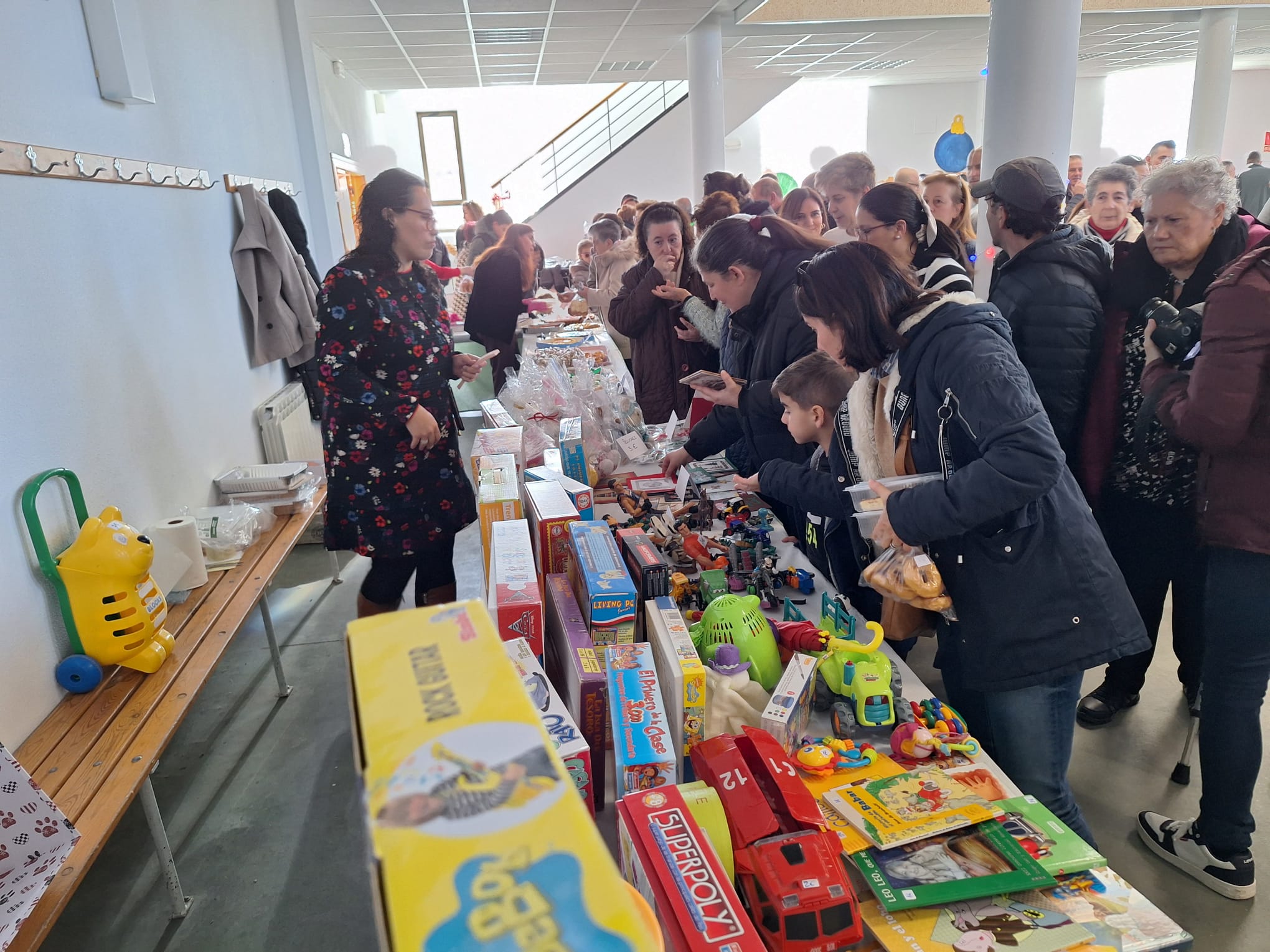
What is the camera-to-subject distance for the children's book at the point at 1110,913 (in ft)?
3.26

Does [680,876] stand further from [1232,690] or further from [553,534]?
[1232,690]

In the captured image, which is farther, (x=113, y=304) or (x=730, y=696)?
(x=113, y=304)

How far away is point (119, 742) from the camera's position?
77.8 inches

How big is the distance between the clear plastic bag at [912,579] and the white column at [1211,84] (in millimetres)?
10349

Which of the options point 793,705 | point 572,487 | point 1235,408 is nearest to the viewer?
point 793,705

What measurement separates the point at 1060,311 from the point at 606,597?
5.19 ft

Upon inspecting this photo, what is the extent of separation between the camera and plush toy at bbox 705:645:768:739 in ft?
4.49

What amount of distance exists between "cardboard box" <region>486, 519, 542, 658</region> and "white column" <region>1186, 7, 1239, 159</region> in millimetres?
10829

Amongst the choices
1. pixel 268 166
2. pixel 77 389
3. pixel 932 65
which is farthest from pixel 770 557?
pixel 932 65

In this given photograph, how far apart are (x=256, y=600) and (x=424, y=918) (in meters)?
2.58

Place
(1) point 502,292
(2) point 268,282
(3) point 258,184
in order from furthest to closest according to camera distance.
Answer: (1) point 502,292, (3) point 258,184, (2) point 268,282

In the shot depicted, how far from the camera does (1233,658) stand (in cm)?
181

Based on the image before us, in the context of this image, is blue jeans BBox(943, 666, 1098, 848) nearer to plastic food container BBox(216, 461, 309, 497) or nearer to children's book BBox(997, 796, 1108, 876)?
children's book BBox(997, 796, 1108, 876)

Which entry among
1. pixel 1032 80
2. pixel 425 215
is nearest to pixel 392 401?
pixel 425 215
